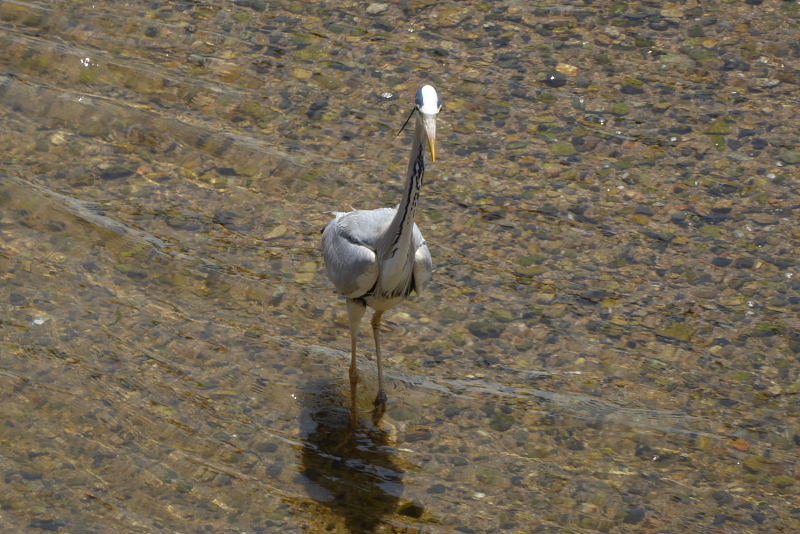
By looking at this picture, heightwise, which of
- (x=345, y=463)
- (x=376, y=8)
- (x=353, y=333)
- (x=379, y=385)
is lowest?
(x=345, y=463)

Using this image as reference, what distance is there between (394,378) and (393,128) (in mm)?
2959

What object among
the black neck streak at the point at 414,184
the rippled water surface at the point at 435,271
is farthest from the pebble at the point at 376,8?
the black neck streak at the point at 414,184

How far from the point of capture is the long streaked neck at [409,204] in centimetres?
605

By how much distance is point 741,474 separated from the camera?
650cm

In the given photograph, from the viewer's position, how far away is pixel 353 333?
7.02 meters

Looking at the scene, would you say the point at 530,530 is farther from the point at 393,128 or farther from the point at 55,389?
the point at 393,128

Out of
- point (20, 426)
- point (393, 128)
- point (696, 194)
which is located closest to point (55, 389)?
point (20, 426)

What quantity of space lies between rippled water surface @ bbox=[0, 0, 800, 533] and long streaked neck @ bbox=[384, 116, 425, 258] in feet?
4.39

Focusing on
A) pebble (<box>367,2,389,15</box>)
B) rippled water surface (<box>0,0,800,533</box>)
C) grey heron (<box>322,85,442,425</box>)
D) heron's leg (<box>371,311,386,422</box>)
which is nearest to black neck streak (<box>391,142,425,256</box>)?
grey heron (<box>322,85,442,425</box>)

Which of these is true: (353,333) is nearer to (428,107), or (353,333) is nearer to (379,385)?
(379,385)

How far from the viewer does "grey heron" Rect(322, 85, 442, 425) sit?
6.17 metres

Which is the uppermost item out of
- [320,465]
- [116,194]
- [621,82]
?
[621,82]

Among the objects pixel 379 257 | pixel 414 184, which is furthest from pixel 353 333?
pixel 414 184

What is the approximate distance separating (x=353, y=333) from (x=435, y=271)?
1.32 m
